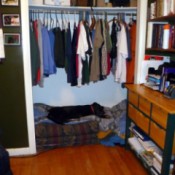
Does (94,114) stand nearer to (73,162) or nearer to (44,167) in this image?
(73,162)

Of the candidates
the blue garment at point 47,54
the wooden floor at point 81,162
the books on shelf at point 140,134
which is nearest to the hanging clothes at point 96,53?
the blue garment at point 47,54

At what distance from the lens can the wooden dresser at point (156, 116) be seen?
1677 mm

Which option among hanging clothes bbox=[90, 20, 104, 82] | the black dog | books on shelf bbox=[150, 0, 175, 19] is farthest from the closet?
books on shelf bbox=[150, 0, 175, 19]

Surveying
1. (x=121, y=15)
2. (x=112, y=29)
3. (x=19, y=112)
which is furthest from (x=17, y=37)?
(x=121, y=15)

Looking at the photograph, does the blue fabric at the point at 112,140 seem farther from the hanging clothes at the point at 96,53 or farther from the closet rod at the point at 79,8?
the closet rod at the point at 79,8

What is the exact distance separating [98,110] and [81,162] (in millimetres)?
861

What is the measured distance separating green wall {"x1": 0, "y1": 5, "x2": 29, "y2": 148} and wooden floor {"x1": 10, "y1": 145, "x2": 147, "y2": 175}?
0.26 meters

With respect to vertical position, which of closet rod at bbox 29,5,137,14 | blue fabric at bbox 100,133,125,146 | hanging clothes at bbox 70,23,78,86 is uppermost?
closet rod at bbox 29,5,137,14

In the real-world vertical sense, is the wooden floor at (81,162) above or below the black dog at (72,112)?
below

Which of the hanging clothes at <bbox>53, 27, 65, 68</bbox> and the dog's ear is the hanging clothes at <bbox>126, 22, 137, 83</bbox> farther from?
the hanging clothes at <bbox>53, 27, 65, 68</bbox>

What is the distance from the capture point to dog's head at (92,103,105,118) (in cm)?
299

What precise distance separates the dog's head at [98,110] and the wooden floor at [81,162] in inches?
18.5

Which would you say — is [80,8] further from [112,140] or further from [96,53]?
[112,140]

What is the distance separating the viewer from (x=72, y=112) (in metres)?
3.02
